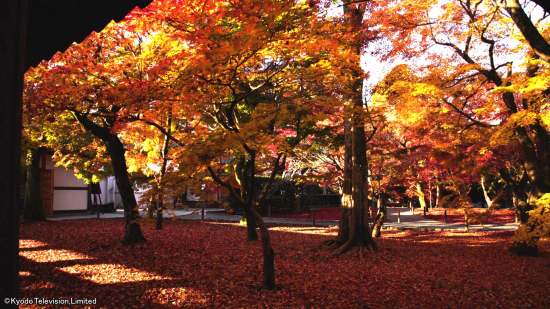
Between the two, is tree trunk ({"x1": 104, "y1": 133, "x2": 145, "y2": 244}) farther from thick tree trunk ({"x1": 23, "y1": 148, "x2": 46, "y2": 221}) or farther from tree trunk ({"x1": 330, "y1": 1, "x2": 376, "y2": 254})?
thick tree trunk ({"x1": 23, "y1": 148, "x2": 46, "y2": 221})

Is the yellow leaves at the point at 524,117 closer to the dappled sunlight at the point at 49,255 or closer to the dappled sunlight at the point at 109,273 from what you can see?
the dappled sunlight at the point at 109,273

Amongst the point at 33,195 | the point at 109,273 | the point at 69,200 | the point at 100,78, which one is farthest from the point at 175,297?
the point at 69,200

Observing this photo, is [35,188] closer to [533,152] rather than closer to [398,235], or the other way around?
[398,235]

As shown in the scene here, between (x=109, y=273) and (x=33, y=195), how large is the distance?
589 inches

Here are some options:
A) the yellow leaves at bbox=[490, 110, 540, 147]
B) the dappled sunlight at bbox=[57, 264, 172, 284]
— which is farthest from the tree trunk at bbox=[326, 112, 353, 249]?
the dappled sunlight at bbox=[57, 264, 172, 284]

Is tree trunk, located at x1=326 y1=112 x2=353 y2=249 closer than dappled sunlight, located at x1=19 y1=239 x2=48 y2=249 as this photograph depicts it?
No

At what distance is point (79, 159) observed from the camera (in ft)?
63.1

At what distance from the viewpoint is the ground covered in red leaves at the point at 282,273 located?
285 inches

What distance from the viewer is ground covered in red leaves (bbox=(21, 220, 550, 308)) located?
23.8 ft

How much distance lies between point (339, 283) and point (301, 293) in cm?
136

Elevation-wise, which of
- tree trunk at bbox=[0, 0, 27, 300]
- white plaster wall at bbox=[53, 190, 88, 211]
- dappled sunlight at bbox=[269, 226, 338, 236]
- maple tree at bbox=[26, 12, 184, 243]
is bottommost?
dappled sunlight at bbox=[269, 226, 338, 236]

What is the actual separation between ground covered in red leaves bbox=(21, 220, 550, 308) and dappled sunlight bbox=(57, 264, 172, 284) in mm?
24

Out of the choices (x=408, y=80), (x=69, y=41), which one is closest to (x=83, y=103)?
(x=69, y=41)

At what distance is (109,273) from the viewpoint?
9117mm
